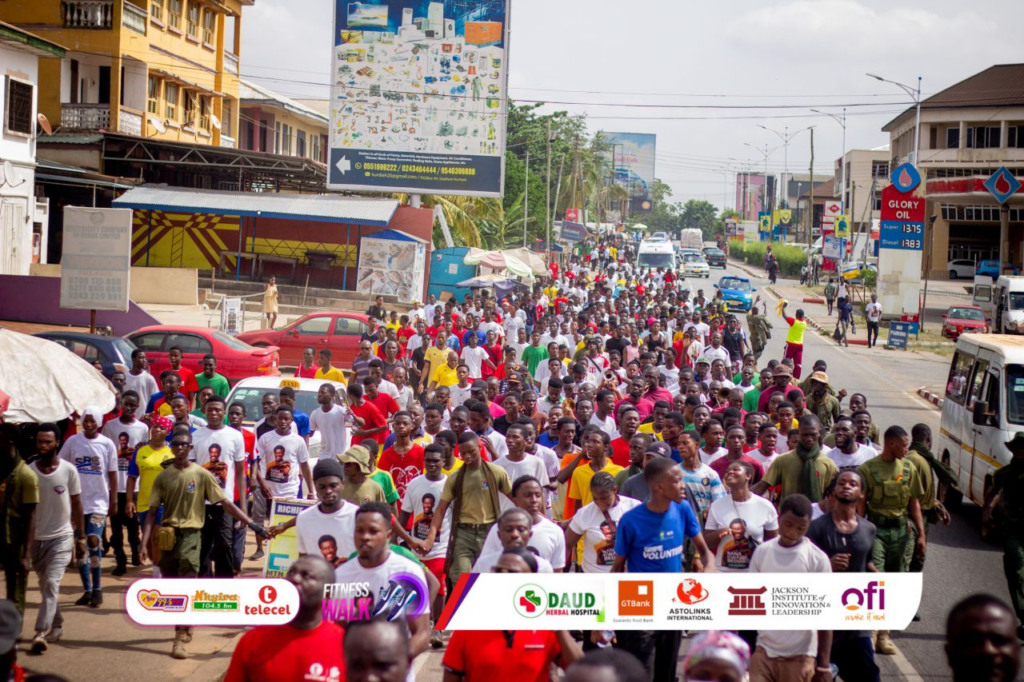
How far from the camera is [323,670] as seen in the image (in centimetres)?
457

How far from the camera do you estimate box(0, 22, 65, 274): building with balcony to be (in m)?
28.4

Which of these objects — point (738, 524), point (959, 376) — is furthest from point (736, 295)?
point (738, 524)

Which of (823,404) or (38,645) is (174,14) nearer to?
(823,404)

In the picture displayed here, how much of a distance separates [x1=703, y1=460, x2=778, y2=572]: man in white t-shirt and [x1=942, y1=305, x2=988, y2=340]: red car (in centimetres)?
3168

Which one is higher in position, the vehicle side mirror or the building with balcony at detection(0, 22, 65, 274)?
the building with balcony at detection(0, 22, 65, 274)

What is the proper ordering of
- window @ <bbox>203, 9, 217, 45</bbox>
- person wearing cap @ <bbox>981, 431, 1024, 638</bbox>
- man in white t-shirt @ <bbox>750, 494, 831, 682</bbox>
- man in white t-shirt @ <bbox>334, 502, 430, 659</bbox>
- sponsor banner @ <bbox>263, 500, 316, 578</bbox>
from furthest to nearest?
window @ <bbox>203, 9, 217, 45</bbox>
person wearing cap @ <bbox>981, 431, 1024, 638</bbox>
sponsor banner @ <bbox>263, 500, 316, 578</bbox>
man in white t-shirt @ <bbox>750, 494, 831, 682</bbox>
man in white t-shirt @ <bbox>334, 502, 430, 659</bbox>

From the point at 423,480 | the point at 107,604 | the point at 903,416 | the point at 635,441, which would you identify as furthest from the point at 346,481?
the point at 903,416

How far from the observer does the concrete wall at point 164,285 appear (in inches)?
1419

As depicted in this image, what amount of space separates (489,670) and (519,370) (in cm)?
1150

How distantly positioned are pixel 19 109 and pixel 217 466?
917 inches

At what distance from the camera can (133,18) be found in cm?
3947

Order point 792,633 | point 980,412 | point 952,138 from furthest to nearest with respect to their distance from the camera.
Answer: point 952,138, point 980,412, point 792,633

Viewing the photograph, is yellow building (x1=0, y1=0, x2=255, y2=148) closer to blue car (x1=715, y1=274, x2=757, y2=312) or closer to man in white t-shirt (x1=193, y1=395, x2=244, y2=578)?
blue car (x1=715, y1=274, x2=757, y2=312)

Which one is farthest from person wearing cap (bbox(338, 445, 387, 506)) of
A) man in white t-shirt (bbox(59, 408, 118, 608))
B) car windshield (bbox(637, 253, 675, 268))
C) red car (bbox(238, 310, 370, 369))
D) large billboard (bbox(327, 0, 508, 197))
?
car windshield (bbox(637, 253, 675, 268))
